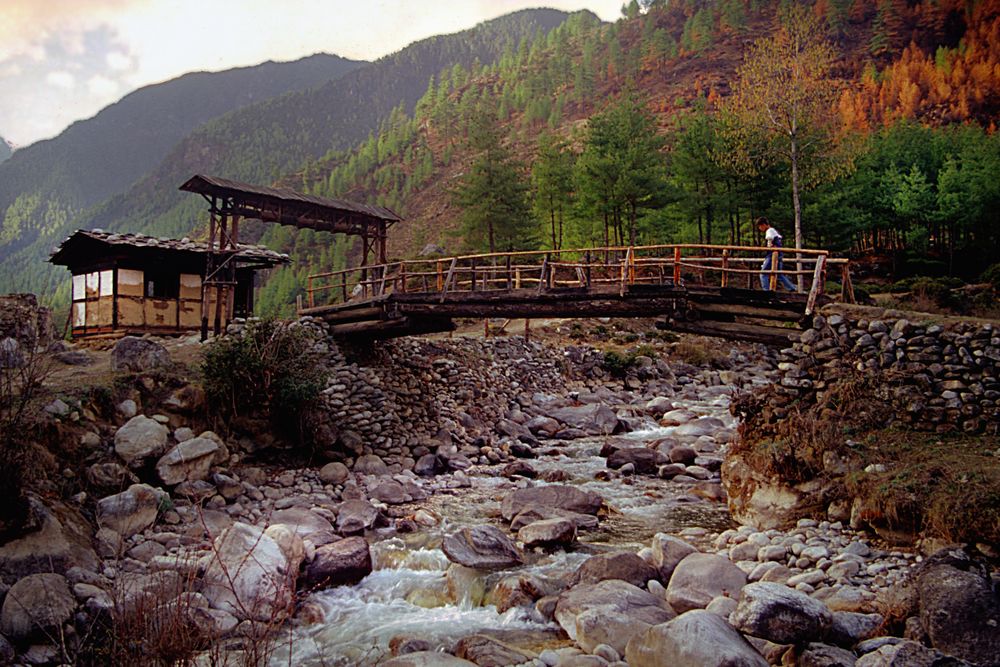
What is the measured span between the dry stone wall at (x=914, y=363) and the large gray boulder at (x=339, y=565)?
26.4 feet

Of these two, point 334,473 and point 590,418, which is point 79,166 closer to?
point 590,418

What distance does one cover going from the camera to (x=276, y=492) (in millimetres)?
13633

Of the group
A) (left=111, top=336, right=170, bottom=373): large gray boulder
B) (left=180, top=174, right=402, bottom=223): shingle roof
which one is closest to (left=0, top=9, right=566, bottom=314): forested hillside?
(left=180, top=174, right=402, bottom=223): shingle roof

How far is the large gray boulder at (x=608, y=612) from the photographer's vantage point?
7.38m

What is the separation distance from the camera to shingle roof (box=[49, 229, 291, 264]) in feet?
76.6

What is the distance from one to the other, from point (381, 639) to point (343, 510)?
4.96 meters

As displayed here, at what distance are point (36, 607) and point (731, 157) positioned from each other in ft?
105

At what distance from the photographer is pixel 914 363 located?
1045cm

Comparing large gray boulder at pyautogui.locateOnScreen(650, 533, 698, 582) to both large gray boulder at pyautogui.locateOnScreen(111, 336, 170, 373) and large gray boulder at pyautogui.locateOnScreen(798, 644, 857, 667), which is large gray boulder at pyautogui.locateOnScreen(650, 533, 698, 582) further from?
large gray boulder at pyautogui.locateOnScreen(111, 336, 170, 373)

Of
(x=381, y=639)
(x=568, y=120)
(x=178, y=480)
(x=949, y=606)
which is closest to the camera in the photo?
(x=949, y=606)

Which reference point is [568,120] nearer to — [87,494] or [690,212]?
[690,212]

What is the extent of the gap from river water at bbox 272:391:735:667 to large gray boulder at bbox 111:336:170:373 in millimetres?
7622

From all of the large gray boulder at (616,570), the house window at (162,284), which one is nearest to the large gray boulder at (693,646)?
the large gray boulder at (616,570)

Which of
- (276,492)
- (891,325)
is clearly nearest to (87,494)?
(276,492)
